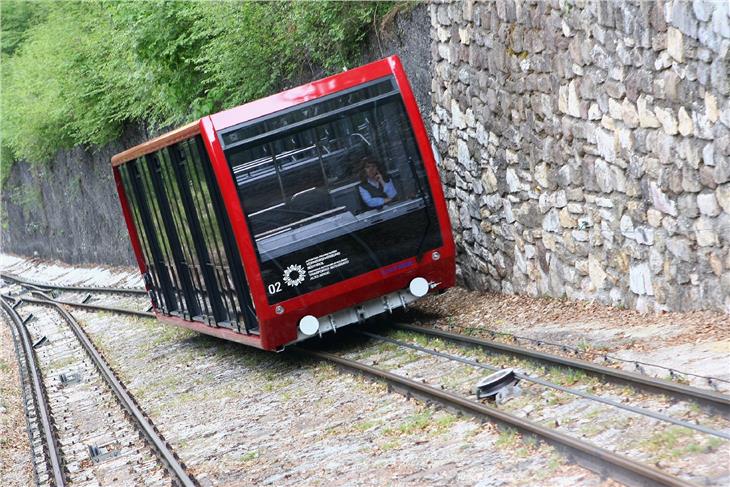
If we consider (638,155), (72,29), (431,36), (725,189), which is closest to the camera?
(725,189)

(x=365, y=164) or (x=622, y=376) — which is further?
(x=365, y=164)

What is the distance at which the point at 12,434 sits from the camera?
1456 cm

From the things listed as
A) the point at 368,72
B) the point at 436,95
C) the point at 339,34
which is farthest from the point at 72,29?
the point at 368,72

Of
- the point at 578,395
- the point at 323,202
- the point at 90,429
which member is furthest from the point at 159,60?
the point at 578,395

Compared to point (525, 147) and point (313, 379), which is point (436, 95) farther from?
point (313, 379)

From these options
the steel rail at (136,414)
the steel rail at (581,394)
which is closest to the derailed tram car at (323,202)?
the steel rail at (581,394)

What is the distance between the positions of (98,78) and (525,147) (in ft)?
83.9

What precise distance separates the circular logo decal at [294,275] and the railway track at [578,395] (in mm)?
1038

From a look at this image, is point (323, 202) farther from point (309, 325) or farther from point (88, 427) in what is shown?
point (88, 427)

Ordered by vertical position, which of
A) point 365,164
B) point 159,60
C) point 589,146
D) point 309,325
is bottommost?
point 309,325

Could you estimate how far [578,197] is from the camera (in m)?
12.5

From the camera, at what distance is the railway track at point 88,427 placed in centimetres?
1062

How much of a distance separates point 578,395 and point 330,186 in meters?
4.98

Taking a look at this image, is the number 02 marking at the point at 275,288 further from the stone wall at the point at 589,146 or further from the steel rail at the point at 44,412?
the stone wall at the point at 589,146
